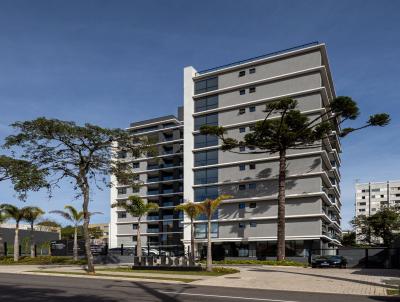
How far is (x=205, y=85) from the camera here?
66.2 meters

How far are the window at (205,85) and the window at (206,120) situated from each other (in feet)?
13.6

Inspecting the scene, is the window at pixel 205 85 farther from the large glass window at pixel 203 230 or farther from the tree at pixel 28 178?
the tree at pixel 28 178

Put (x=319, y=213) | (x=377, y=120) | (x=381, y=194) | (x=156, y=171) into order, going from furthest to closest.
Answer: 1. (x=381, y=194)
2. (x=156, y=171)
3. (x=319, y=213)
4. (x=377, y=120)

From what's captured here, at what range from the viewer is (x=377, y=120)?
127 ft

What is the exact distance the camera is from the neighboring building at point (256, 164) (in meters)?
53.9

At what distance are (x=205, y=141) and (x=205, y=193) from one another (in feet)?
26.2

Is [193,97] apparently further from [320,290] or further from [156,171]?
[320,290]

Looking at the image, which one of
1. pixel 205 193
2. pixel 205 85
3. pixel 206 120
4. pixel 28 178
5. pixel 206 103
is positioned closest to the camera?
pixel 28 178

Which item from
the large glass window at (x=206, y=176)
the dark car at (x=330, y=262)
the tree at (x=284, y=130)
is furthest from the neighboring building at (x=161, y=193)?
the dark car at (x=330, y=262)

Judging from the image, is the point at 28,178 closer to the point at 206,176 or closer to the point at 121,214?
the point at 206,176

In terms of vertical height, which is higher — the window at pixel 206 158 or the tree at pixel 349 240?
the window at pixel 206 158

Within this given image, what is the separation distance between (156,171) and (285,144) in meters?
41.5

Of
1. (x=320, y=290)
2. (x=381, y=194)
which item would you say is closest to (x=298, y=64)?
(x=320, y=290)

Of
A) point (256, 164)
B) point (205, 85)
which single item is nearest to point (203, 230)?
point (256, 164)
